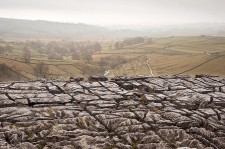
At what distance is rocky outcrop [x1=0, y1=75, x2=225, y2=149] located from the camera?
2292 centimetres

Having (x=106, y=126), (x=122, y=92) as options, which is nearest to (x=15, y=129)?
(x=106, y=126)

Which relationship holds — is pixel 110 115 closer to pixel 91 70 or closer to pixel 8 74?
pixel 8 74

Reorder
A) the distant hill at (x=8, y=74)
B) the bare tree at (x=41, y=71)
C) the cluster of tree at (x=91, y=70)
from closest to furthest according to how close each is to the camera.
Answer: the distant hill at (x=8, y=74), the bare tree at (x=41, y=71), the cluster of tree at (x=91, y=70)

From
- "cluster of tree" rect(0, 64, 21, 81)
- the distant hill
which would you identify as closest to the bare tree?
the distant hill

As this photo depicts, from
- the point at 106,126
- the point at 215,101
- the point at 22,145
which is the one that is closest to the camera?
the point at 22,145

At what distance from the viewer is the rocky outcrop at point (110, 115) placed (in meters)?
22.9

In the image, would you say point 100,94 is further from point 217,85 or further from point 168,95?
point 217,85

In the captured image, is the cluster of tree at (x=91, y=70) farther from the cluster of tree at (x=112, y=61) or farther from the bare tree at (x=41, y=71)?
the bare tree at (x=41, y=71)

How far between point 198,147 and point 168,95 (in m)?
11.5

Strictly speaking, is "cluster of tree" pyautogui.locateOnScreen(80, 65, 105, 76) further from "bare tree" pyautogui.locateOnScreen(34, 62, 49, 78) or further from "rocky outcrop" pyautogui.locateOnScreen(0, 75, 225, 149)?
"rocky outcrop" pyautogui.locateOnScreen(0, 75, 225, 149)

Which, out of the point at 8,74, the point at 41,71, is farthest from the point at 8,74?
the point at 41,71

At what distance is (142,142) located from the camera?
2320 cm

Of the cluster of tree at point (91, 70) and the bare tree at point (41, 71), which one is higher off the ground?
the bare tree at point (41, 71)

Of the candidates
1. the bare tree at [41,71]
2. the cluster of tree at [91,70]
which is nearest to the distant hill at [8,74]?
the bare tree at [41,71]
